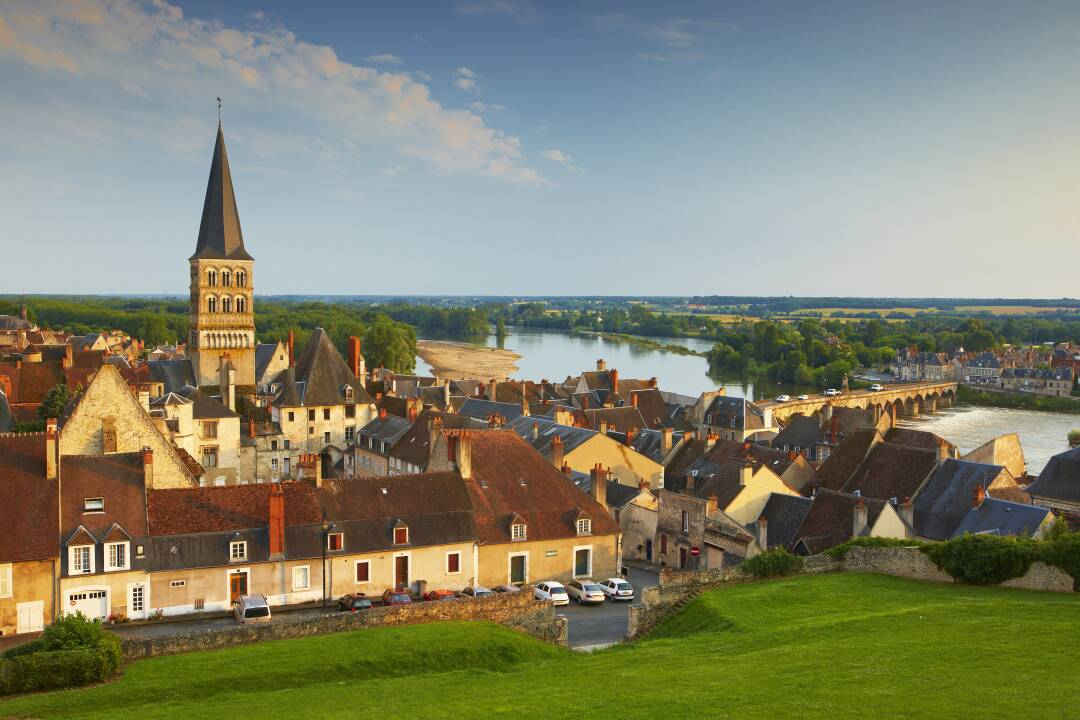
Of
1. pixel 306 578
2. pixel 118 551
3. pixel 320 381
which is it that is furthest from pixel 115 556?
pixel 320 381

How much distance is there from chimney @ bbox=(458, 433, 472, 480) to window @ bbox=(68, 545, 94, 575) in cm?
1216

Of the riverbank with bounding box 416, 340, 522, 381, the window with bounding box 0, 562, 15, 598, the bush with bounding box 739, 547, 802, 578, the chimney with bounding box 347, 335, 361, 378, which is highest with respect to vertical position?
the chimney with bounding box 347, 335, 361, 378

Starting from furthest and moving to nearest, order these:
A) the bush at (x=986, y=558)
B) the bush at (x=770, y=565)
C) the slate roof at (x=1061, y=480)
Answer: the slate roof at (x=1061, y=480), the bush at (x=770, y=565), the bush at (x=986, y=558)

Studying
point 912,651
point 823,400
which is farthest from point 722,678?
point 823,400

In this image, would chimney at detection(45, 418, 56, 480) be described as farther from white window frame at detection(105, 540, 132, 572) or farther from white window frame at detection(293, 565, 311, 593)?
white window frame at detection(293, 565, 311, 593)

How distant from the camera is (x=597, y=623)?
85.0 ft

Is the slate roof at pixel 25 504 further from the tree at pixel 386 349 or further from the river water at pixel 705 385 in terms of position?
the tree at pixel 386 349

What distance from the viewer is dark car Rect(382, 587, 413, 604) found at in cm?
2695

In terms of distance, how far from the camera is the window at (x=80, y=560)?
25109mm

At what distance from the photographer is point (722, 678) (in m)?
15.5

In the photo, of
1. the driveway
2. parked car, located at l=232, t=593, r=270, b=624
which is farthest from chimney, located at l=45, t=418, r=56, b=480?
the driveway

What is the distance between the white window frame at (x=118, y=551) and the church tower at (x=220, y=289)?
30.1m

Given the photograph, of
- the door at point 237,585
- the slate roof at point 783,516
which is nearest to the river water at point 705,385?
the slate roof at point 783,516

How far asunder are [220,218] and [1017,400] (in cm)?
9883
